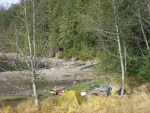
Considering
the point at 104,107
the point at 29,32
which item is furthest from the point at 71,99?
A: the point at 29,32

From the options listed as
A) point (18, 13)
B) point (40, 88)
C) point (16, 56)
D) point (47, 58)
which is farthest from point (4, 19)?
point (40, 88)

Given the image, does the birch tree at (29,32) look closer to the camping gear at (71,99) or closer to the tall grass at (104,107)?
the tall grass at (104,107)

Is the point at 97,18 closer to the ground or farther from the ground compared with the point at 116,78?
farther from the ground

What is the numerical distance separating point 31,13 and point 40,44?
1.32 m

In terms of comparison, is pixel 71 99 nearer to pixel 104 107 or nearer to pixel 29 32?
pixel 104 107

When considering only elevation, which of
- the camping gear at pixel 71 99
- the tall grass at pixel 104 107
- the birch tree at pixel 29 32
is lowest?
the camping gear at pixel 71 99

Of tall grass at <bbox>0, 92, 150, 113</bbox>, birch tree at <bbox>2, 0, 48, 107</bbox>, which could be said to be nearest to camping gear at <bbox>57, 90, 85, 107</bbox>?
tall grass at <bbox>0, 92, 150, 113</bbox>

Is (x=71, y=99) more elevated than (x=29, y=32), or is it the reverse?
(x=29, y=32)

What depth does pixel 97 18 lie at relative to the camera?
42.7ft

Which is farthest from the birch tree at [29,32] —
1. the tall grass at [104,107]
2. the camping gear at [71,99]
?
the camping gear at [71,99]

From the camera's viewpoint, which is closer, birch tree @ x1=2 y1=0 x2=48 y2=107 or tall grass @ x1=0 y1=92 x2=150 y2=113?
tall grass @ x1=0 y1=92 x2=150 y2=113

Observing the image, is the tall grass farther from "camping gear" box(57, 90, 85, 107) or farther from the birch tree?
"camping gear" box(57, 90, 85, 107)

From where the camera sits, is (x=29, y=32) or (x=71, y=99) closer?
(x=29, y=32)

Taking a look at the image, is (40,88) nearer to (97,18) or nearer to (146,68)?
(97,18)
